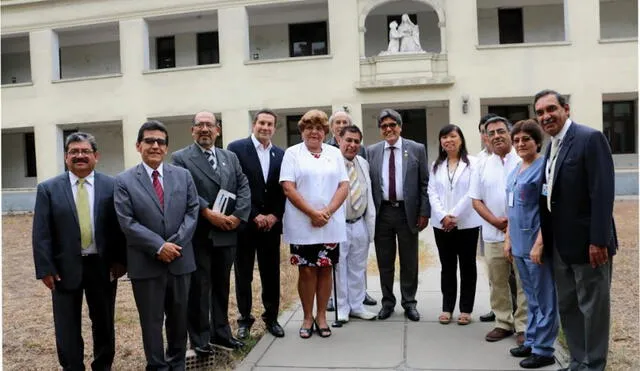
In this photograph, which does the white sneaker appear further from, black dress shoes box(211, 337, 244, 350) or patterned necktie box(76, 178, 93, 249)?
patterned necktie box(76, 178, 93, 249)

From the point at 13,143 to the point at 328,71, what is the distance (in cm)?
1678

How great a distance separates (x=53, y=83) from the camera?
21141 millimetres

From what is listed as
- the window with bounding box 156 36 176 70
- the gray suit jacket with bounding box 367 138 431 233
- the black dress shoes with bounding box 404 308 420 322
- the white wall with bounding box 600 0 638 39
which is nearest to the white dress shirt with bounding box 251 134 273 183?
the gray suit jacket with bounding box 367 138 431 233

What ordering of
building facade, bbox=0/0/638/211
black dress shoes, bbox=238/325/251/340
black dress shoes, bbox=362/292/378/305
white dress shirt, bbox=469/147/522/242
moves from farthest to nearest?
building facade, bbox=0/0/638/211
black dress shoes, bbox=362/292/378/305
black dress shoes, bbox=238/325/251/340
white dress shirt, bbox=469/147/522/242

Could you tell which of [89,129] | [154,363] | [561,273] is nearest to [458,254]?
[561,273]

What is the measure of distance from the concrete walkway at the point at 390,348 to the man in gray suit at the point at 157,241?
0.81m

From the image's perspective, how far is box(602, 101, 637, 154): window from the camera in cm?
2034

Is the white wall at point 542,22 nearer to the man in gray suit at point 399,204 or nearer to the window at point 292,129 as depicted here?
the window at point 292,129

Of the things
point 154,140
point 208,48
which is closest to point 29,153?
point 208,48

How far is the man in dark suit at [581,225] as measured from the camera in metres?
3.53

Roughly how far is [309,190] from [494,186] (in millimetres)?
1768

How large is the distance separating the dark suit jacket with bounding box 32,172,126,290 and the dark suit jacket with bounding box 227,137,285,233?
145 centimetres

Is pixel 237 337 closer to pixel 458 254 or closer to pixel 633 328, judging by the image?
pixel 458 254

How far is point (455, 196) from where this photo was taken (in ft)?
17.5
